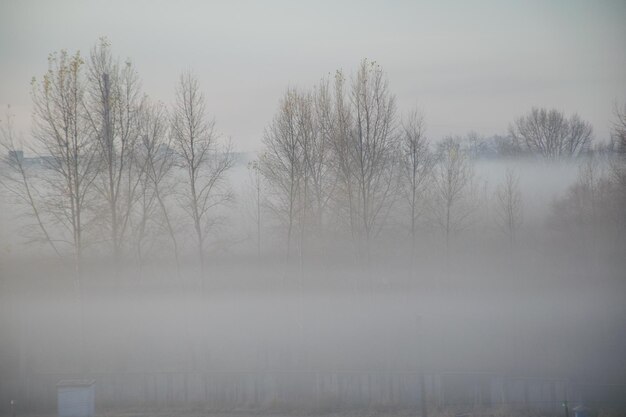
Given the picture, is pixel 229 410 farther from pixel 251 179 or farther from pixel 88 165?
pixel 251 179

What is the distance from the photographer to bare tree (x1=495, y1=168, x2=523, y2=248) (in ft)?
98.5

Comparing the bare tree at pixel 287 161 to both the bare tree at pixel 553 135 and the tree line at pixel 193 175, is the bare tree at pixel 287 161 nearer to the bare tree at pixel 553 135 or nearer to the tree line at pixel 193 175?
the tree line at pixel 193 175

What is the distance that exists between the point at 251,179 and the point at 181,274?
869 centimetres

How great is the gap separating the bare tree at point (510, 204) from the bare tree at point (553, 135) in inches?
218

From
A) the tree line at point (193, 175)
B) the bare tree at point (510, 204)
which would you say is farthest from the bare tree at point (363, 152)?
the bare tree at point (510, 204)

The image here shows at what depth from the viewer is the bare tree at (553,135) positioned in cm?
3388

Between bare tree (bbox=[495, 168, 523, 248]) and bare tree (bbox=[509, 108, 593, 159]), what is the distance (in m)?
5.54

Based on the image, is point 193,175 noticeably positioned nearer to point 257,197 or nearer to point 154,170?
point 154,170

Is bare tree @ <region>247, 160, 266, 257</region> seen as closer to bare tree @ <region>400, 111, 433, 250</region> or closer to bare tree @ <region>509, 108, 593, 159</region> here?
bare tree @ <region>400, 111, 433, 250</region>

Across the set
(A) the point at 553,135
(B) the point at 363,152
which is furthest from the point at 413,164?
(A) the point at 553,135

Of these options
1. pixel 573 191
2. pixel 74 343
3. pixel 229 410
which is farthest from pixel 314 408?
pixel 573 191

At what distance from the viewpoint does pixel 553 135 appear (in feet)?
119

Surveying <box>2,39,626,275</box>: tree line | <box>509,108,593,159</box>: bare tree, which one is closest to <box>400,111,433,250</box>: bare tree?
<box>2,39,626,275</box>: tree line

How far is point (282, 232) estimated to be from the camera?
2286 cm
